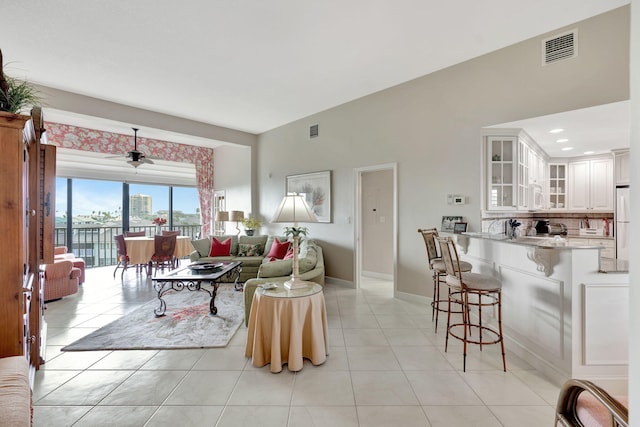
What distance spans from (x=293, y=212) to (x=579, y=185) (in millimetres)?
5437

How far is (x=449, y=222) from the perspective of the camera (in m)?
3.84

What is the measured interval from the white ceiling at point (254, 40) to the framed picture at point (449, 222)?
204 centimetres

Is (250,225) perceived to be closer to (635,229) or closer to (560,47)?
(560,47)

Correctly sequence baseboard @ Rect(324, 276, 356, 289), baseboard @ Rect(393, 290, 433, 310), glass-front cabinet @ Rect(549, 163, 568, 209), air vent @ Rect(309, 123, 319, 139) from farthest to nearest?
air vent @ Rect(309, 123, 319, 139) → glass-front cabinet @ Rect(549, 163, 568, 209) → baseboard @ Rect(324, 276, 356, 289) → baseboard @ Rect(393, 290, 433, 310)

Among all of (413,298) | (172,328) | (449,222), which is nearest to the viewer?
(172,328)

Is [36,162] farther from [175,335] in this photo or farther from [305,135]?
[305,135]

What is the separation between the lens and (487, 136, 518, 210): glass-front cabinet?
3.68 metres

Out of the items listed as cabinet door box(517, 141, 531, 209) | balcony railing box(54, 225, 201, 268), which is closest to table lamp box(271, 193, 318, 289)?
cabinet door box(517, 141, 531, 209)

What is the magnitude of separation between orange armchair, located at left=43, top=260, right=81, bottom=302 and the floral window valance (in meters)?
3.00

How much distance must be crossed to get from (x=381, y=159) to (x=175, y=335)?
372 centimetres

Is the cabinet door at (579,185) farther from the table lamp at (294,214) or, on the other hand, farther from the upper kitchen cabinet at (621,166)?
the table lamp at (294,214)

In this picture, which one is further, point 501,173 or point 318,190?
point 318,190

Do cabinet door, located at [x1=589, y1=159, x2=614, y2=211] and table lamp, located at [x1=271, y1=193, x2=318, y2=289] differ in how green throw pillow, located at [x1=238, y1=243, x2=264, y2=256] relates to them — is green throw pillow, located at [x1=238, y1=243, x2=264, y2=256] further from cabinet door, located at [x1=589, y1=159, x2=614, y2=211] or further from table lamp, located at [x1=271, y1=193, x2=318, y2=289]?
cabinet door, located at [x1=589, y1=159, x2=614, y2=211]

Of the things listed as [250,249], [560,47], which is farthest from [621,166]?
[250,249]
